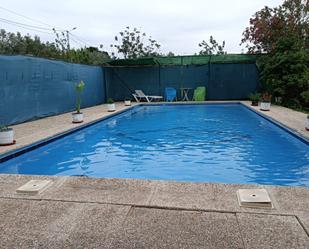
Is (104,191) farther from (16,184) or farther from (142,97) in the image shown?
(142,97)

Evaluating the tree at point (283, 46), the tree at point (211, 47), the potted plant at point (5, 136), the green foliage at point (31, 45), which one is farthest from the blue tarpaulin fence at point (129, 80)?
the green foliage at point (31, 45)

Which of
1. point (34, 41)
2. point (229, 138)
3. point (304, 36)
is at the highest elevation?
point (34, 41)

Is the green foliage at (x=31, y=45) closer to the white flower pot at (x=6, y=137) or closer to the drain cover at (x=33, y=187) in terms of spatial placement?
the white flower pot at (x=6, y=137)

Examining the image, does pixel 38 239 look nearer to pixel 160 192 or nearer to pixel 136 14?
pixel 160 192

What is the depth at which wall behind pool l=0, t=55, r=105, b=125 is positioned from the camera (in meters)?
7.22

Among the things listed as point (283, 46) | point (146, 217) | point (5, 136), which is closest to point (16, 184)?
point (146, 217)

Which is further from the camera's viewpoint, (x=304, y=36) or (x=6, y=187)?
(x=304, y=36)

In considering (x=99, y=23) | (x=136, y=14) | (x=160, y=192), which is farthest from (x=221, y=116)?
(x=99, y=23)

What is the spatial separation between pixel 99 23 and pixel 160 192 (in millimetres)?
19126

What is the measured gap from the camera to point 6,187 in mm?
3137

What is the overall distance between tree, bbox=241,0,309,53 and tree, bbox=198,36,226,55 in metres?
8.07

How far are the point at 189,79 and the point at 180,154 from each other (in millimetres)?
9566

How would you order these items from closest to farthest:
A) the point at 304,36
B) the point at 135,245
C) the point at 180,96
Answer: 1. the point at 135,245
2. the point at 304,36
3. the point at 180,96

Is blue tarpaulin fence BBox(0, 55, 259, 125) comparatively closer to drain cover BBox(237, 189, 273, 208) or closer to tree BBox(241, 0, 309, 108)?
tree BBox(241, 0, 309, 108)
